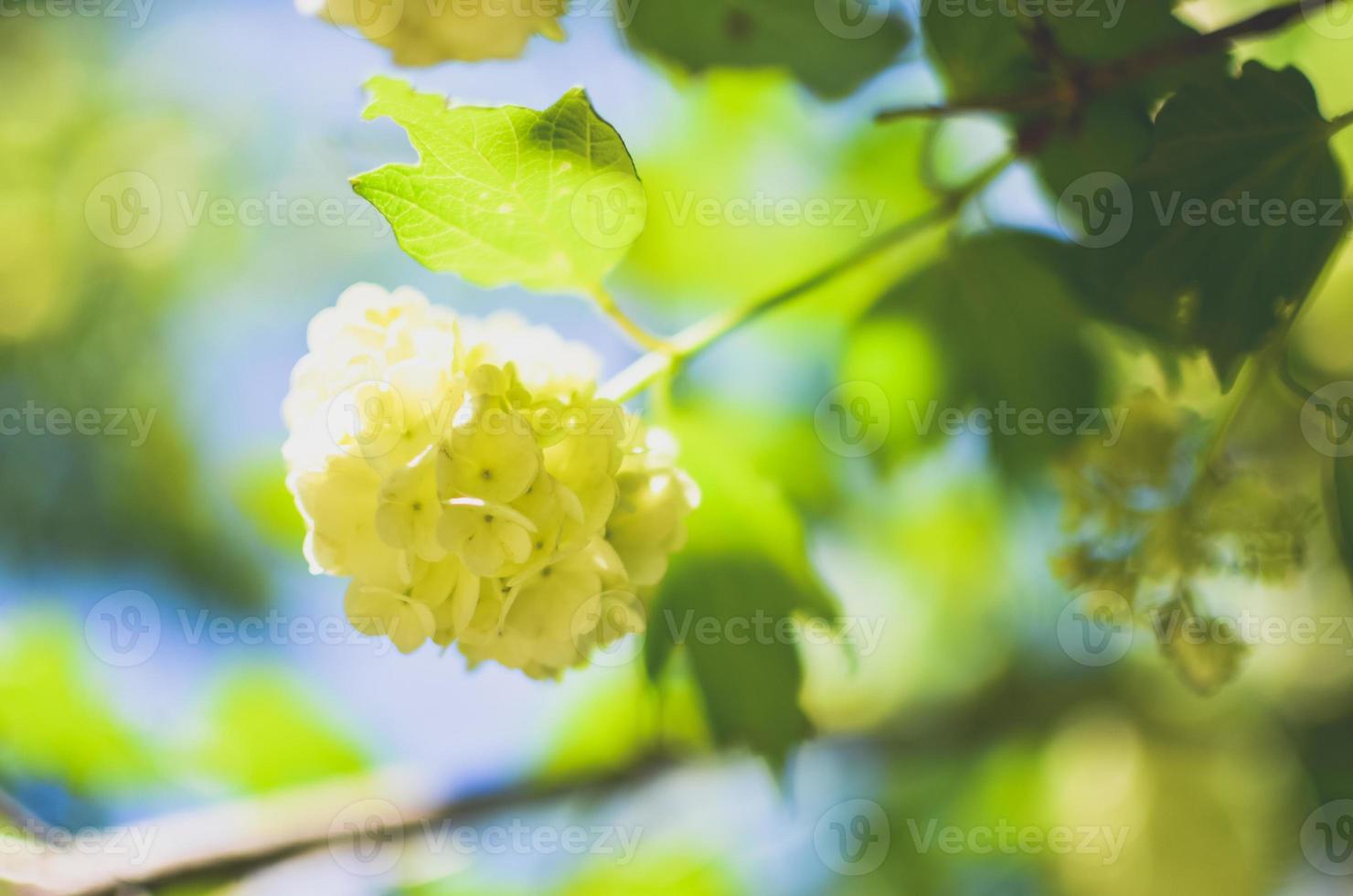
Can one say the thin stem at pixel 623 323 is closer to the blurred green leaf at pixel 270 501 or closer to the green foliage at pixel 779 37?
the green foliage at pixel 779 37

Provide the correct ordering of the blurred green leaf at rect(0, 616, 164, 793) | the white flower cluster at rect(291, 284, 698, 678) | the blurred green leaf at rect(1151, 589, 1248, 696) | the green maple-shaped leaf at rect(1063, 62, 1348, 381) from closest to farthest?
the white flower cluster at rect(291, 284, 698, 678) < the green maple-shaped leaf at rect(1063, 62, 1348, 381) < the blurred green leaf at rect(1151, 589, 1248, 696) < the blurred green leaf at rect(0, 616, 164, 793)

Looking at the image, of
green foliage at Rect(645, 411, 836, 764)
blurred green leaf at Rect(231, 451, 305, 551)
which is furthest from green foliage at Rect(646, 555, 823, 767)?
blurred green leaf at Rect(231, 451, 305, 551)

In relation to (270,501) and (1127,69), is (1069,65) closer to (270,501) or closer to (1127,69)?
(1127,69)

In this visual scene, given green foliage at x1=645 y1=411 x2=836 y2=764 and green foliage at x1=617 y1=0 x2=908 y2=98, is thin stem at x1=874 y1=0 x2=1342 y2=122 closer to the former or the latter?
green foliage at x1=617 y1=0 x2=908 y2=98

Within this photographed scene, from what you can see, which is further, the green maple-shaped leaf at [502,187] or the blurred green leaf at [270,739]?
the blurred green leaf at [270,739]

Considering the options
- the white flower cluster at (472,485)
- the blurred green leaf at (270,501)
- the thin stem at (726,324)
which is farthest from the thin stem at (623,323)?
the blurred green leaf at (270,501)

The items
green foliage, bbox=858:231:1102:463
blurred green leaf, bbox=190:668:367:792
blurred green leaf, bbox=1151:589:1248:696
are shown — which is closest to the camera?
blurred green leaf, bbox=1151:589:1248:696
